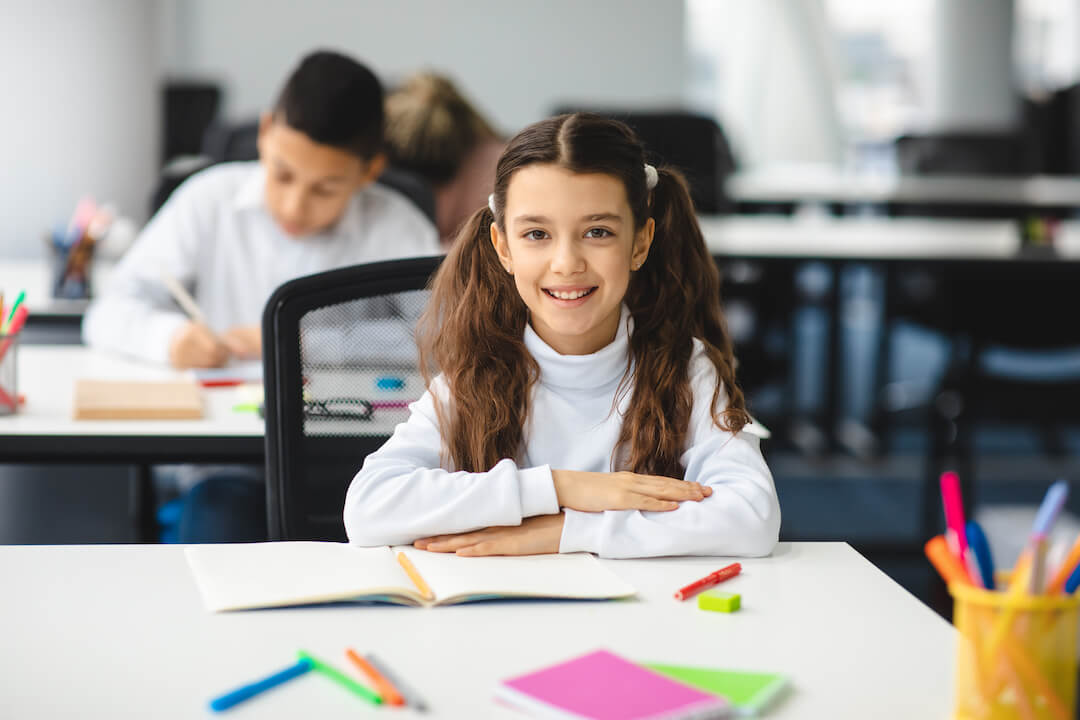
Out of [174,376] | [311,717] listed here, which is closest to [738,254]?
[174,376]

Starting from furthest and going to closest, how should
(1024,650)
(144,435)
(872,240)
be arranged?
1. (872,240)
2. (144,435)
3. (1024,650)

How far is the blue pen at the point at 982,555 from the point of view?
73 centimetres

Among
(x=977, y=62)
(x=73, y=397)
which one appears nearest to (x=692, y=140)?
(x=73, y=397)

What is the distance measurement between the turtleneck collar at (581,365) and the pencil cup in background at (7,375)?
2.57ft

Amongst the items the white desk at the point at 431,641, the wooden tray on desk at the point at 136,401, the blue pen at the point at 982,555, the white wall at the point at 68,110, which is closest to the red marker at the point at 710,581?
the white desk at the point at 431,641

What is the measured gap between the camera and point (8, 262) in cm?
332

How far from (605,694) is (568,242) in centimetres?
57

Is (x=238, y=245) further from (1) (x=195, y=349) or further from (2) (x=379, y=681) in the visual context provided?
(2) (x=379, y=681)

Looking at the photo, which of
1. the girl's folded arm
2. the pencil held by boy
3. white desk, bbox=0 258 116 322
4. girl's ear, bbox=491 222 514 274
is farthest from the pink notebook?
white desk, bbox=0 258 116 322

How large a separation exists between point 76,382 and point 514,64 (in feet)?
14.4

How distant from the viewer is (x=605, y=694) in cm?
76

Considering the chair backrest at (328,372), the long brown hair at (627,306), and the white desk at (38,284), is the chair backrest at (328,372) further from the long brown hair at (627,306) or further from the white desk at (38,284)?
the white desk at (38,284)

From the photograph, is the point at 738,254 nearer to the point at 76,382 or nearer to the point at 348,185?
the point at 348,185

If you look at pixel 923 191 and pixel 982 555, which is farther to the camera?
pixel 923 191
